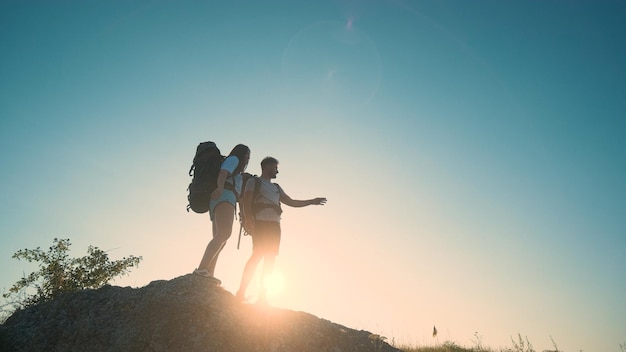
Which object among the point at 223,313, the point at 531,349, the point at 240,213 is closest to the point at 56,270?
the point at 240,213

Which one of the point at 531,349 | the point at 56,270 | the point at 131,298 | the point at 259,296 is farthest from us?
the point at 56,270

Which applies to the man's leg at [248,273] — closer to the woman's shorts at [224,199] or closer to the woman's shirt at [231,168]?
the woman's shorts at [224,199]

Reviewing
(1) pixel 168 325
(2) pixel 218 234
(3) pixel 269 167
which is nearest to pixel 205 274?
(2) pixel 218 234

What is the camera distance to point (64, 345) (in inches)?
150

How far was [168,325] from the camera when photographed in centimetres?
391

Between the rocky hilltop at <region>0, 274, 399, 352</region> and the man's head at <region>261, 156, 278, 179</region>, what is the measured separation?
222 centimetres

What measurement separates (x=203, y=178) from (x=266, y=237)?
141cm

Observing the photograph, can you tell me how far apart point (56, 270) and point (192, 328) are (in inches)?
741

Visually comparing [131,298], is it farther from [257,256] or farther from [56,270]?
[56,270]

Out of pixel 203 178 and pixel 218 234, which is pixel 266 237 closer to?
pixel 218 234

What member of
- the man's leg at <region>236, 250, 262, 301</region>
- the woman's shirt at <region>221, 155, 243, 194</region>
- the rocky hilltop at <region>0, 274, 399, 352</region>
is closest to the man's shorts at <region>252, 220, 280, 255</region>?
the man's leg at <region>236, 250, 262, 301</region>

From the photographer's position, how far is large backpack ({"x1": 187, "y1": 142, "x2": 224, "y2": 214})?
5.21 metres

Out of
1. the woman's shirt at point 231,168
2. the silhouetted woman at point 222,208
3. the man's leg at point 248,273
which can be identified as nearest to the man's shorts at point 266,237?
the man's leg at point 248,273

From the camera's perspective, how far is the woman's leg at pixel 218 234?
4832 mm
